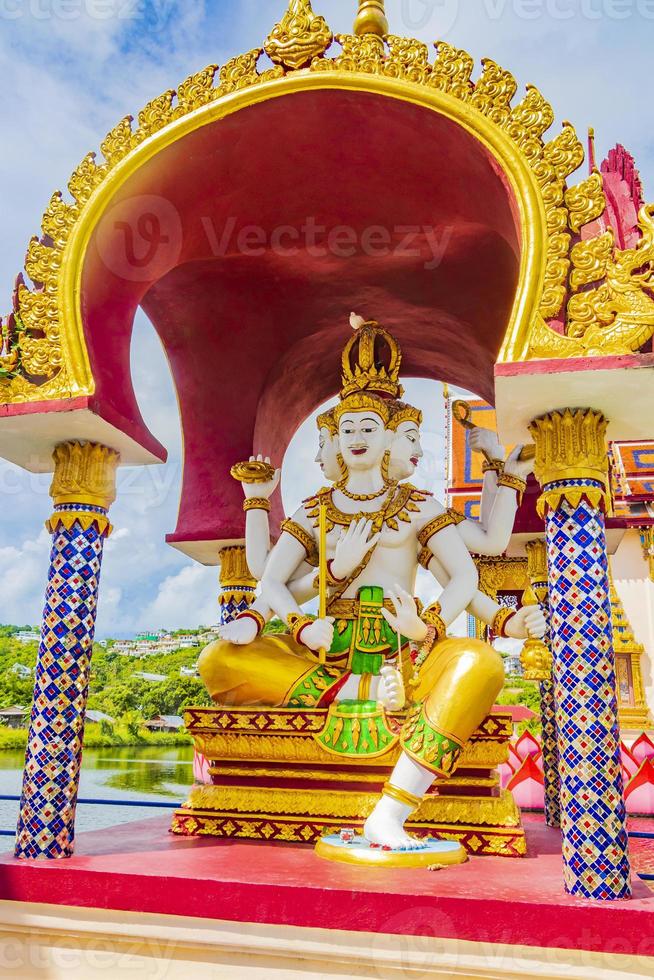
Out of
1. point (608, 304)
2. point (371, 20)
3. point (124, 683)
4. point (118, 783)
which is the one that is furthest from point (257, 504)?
point (124, 683)

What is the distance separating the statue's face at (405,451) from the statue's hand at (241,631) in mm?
1634

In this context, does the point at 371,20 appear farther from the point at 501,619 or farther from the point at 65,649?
the point at 65,649

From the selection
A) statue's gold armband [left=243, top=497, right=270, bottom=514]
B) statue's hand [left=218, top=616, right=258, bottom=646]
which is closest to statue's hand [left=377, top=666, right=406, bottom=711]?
statue's hand [left=218, top=616, right=258, bottom=646]

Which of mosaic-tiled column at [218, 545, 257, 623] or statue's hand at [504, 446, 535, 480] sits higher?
statue's hand at [504, 446, 535, 480]

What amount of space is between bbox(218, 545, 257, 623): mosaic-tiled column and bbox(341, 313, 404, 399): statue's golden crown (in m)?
2.22

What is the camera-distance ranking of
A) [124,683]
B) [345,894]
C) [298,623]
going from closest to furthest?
[345,894] → [298,623] → [124,683]

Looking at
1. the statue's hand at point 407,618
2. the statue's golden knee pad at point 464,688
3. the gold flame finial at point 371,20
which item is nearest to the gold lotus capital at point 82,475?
the statue's hand at point 407,618

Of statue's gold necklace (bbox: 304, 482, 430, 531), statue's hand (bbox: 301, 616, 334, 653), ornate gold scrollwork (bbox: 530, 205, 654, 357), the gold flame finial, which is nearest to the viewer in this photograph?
ornate gold scrollwork (bbox: 530, 205, 654, 357)

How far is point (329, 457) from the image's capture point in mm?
6379

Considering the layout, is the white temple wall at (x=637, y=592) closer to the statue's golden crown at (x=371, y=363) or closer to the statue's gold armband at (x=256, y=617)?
the statue's golden crown at (x=371, y=363)

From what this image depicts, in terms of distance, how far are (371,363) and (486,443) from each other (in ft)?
3.72

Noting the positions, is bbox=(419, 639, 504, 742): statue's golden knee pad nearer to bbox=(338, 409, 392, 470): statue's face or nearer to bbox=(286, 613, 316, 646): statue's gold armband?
bbox=(286, 613, 316, 646): statue's gold armband

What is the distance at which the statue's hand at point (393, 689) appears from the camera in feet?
15.5

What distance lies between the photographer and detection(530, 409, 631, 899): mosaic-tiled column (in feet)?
12.3
